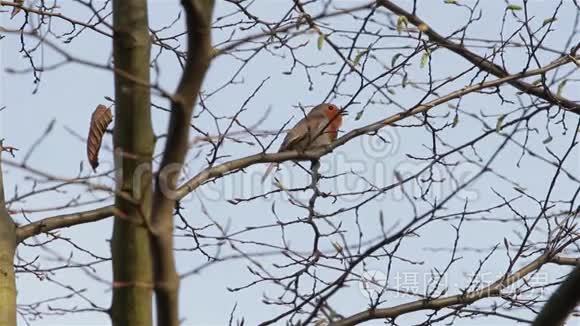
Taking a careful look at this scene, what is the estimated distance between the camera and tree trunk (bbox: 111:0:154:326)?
115 inches

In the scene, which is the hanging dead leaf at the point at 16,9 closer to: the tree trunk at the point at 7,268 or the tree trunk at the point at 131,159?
the tree trunk at the point at 7,268

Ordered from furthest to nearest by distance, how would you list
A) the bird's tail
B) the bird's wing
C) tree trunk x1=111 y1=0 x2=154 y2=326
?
1. the bird's wing
2. the bird's tail
3. tree trunk x1=111 y1=0 x2=154 y2=326

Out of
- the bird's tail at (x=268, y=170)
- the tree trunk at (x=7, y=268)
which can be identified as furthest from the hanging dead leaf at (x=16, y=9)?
the bird's tail at (x=268, y=170)

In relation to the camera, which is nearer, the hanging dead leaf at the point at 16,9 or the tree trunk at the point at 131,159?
the tree trunk at the point at 131,159

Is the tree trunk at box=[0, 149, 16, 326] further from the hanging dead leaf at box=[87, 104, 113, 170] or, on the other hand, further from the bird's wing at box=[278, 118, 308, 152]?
the bird's wing at box=[278, 118, 308, 152]

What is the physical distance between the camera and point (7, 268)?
4.33 meters

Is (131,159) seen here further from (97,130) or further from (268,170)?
(268,170)

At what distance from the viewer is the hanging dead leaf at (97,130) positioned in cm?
377

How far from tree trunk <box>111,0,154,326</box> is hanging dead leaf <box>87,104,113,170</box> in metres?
0.56

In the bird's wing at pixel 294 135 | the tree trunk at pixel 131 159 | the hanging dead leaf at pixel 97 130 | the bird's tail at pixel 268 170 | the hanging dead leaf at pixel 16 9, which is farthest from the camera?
the bird's wing at pixel 294 135

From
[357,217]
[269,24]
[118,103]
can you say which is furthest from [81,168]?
[269,24]

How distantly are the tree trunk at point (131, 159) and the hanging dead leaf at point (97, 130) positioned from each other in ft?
1.82

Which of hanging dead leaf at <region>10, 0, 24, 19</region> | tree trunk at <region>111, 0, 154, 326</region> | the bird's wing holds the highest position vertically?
hanging dead leaf at <region>10, 0, 24, 19</region>

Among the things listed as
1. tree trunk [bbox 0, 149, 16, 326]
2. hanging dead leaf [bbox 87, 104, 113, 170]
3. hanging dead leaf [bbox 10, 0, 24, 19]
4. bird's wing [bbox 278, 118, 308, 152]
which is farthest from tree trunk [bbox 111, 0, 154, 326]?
bird's wing [bbox 278, 118, 308, 152]
